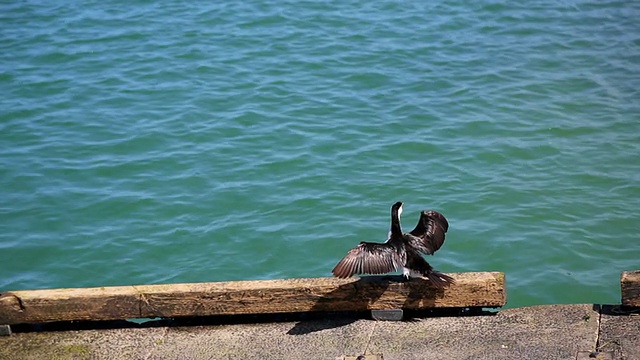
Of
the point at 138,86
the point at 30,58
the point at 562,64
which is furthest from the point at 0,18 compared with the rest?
the point at 562,64

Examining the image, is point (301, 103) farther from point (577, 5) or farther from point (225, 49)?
point (577, 5)

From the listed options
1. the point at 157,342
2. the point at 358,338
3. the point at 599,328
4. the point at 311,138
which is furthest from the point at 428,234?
the point at 311,138

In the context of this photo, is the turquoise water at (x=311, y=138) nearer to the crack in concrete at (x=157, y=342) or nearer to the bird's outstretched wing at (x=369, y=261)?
the crack in concrete at (x=157, y=342)

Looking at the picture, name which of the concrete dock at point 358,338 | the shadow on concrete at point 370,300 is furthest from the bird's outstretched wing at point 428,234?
the concrete dock at point 358,338

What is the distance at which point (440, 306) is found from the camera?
24.1 feet

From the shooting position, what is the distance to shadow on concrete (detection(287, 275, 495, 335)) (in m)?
7.28

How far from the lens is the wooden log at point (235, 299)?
7289mm

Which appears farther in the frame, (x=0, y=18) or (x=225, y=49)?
(x=0, y=18)

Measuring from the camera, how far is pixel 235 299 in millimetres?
7336

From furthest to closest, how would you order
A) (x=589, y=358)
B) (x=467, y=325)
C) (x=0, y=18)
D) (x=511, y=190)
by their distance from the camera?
(x=0, y=18) → (x=511, y=190) → (x=467, y=325) → (x=589, y=358)

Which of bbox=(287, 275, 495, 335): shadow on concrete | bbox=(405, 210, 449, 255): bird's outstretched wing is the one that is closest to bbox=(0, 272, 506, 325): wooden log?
bbox=(287, 275, 495, 335): shadow on concrete

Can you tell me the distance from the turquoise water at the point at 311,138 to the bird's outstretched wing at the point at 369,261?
3.80m

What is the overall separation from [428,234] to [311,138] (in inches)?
267

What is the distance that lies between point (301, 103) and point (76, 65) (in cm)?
450
